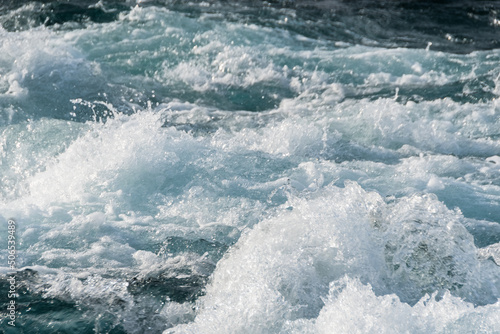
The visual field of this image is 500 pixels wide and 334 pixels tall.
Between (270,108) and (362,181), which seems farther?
(270,108)

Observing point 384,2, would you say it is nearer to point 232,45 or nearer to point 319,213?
point 232,45

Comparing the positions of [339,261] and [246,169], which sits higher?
[339,261]

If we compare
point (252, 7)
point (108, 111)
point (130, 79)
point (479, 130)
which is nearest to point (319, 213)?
point (479, 130)

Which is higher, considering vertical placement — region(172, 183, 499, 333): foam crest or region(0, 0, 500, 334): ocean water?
region(172, 183, 499, 333): foam crest

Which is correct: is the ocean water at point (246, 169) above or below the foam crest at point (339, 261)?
below

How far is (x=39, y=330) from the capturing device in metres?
3.50

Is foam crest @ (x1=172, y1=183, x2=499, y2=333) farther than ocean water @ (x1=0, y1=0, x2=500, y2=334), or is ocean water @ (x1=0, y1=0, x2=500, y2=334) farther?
ocean water @ (x1=0, y1=0, x2=500, y2=334)

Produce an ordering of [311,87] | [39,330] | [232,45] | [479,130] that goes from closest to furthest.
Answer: [39,330], [479,130], [311,87], [232,45]

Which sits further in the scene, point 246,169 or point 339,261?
point 246,169

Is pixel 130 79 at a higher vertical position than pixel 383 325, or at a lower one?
lower

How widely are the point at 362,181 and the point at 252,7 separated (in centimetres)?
682

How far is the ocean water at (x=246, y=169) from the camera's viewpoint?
3629 mm

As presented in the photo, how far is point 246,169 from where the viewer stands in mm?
5723

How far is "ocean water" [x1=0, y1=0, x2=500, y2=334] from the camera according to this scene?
143 inches
